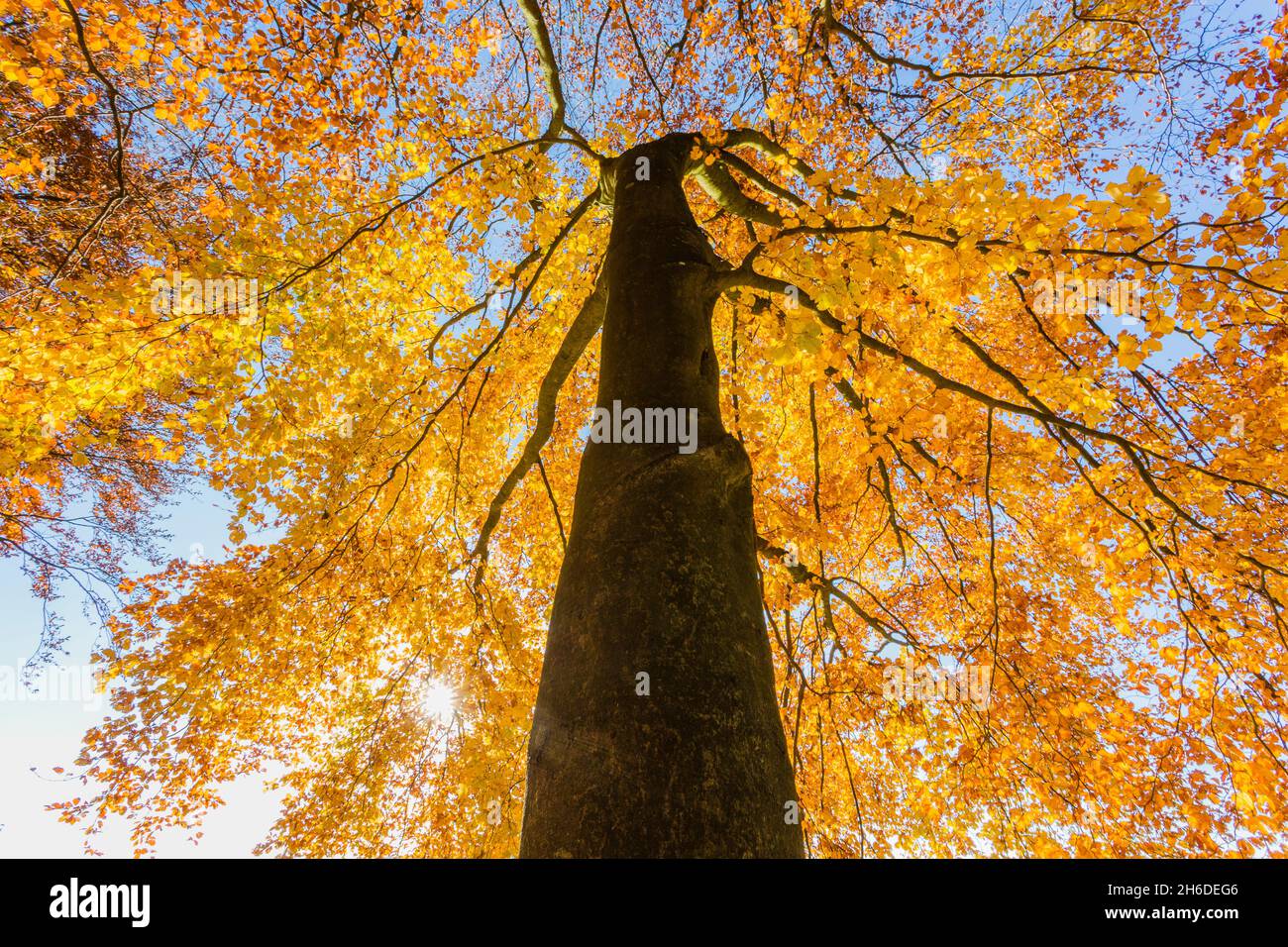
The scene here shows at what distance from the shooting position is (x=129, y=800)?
252 inches

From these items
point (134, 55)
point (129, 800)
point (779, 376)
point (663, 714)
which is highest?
point (134, 55)

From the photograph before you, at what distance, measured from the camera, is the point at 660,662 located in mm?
1663

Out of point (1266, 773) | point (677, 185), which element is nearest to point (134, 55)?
point (677, 185)

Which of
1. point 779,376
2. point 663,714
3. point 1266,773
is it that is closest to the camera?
point 663,714

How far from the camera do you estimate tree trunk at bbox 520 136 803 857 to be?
55.4 inches

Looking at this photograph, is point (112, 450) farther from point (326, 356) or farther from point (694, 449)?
point (694, 449)

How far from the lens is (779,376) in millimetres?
7352

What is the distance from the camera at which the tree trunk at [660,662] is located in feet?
4.62

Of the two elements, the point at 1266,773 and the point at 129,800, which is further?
the point at 129,800

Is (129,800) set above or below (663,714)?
below

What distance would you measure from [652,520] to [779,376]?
231 inches
